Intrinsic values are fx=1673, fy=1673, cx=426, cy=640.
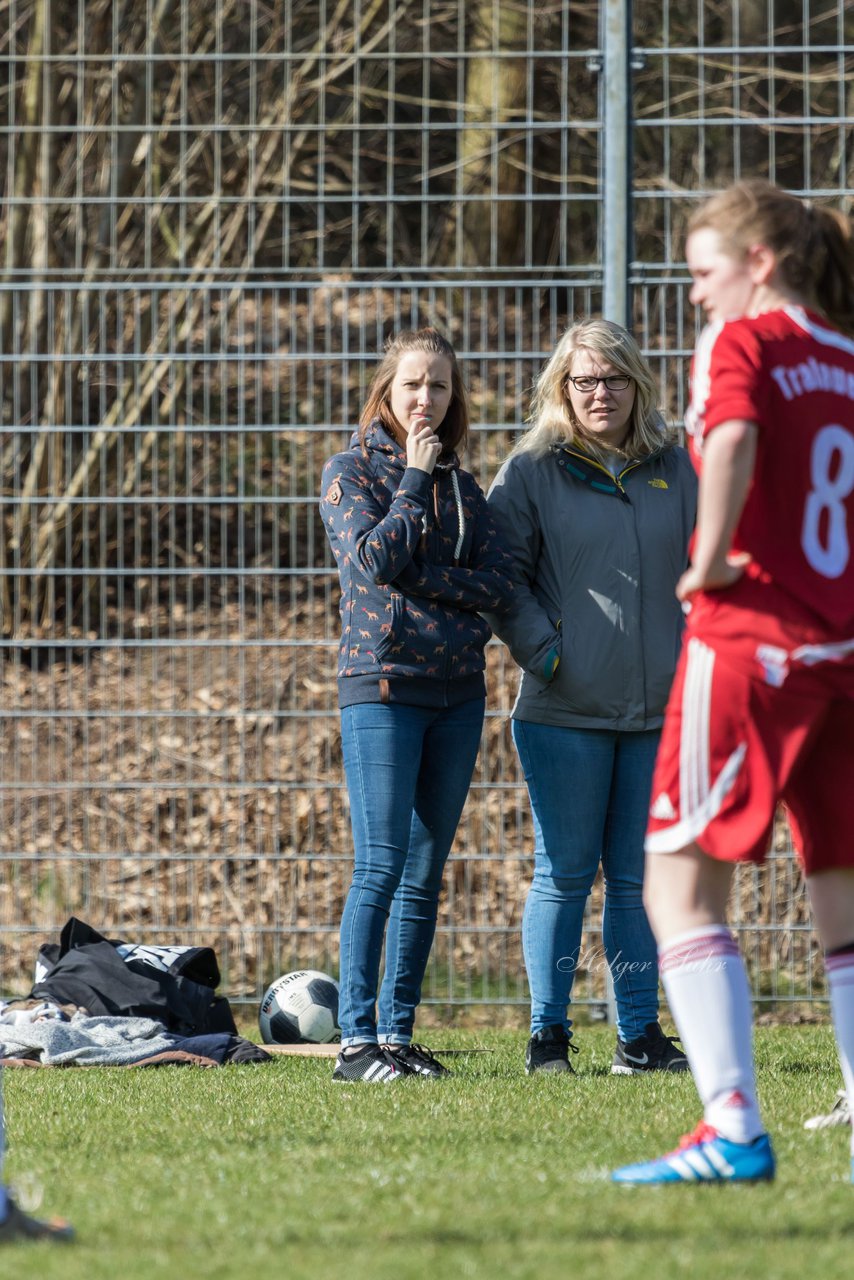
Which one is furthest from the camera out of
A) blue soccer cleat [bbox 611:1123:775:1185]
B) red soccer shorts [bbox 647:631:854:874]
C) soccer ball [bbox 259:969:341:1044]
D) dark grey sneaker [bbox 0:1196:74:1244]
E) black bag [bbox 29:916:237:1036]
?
soccer ball [bbox 259:969:341:1044]

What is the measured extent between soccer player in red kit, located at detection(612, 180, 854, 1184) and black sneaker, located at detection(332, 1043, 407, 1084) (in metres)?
1.75

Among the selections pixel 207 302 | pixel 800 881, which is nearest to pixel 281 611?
pixel 207 302

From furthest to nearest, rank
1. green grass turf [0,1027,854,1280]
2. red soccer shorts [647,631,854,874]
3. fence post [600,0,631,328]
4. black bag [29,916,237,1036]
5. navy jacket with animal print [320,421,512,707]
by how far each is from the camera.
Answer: fence post [600,0,631,328] < black bag [29,916,237,1036] < navy jacket with animal print [320,421,512,707] < red soccer shorts [647,631,854,874] < green grass turf [0,1027,854,1280]

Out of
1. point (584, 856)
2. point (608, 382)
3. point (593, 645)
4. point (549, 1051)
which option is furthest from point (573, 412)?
point (549, 1051)

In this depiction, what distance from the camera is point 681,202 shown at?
6.88m

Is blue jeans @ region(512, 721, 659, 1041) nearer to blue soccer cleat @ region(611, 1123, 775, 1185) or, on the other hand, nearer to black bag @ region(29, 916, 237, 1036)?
black bag @ region(29, 916, 237, 1036)

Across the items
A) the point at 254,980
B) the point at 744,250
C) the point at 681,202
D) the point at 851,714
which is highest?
the point at 681,202

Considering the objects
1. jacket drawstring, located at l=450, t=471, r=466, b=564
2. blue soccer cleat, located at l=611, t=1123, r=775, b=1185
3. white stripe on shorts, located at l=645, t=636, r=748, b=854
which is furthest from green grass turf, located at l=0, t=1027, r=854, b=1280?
jacket drawstring, located at l=450, t=471, r=466, b=564

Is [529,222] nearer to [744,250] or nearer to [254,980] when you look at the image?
[254,980]

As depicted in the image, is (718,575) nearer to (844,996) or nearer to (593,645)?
(844,996)

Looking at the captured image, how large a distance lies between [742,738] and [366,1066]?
2.27 m

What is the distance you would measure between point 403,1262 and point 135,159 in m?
5.95

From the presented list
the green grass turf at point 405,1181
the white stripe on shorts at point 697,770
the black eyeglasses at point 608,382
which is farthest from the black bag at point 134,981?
the white stripe on shorts at point 697,770

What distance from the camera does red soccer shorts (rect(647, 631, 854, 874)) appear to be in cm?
278
